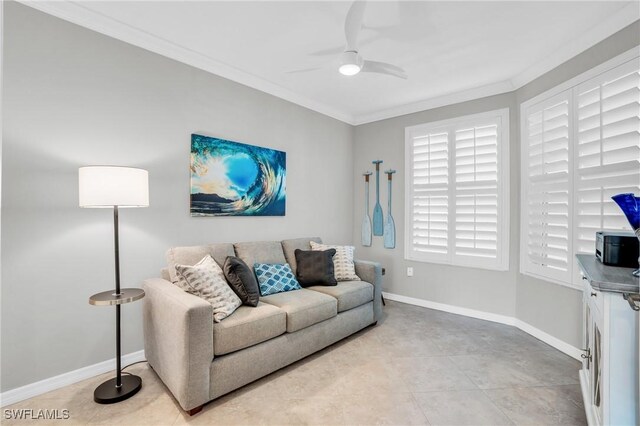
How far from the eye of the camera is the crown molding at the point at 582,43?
7.34ft

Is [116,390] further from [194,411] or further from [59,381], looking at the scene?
[194,411]

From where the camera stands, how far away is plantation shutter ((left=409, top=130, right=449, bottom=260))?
3.94 metres

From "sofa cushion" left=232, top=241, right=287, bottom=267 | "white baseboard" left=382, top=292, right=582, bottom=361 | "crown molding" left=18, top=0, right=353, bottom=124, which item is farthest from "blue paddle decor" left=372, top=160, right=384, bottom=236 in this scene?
"sofa cushion" left=232, top=241, right=287, bottom=267

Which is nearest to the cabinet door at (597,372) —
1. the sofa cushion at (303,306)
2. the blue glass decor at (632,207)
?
the blue glass decor at (632,207)

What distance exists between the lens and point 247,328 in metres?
2.17

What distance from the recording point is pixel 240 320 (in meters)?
2.17

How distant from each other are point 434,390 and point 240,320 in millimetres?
1461

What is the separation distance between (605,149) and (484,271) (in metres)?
1.74

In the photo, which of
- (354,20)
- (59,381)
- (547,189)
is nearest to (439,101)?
(547,189)

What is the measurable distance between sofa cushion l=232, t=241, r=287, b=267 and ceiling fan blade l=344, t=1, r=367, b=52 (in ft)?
6.46

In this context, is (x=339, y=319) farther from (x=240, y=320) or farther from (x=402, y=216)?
(x=402, y=216)

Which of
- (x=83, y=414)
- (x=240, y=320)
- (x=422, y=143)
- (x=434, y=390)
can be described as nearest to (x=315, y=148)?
(x=422, y=143)

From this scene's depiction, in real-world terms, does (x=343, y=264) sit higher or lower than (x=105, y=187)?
lower

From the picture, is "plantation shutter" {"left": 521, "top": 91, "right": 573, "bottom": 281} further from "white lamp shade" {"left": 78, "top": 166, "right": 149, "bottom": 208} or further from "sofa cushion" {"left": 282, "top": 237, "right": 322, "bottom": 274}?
"white lamp shade" {"left": 78, "top": 166, "right": 149, "bottom": 208}
